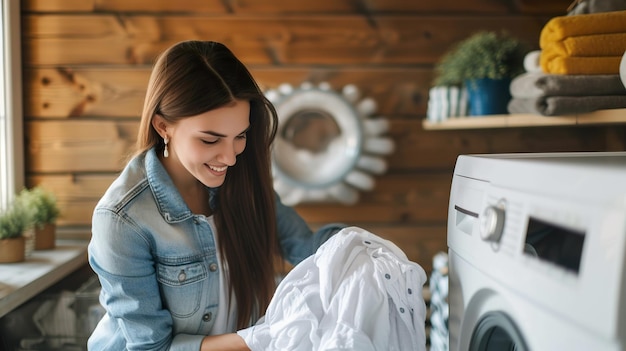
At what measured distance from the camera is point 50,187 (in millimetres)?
2178

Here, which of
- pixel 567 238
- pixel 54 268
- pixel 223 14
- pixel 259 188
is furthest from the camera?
pixel 223 14

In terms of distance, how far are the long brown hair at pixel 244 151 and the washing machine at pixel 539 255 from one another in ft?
1.63

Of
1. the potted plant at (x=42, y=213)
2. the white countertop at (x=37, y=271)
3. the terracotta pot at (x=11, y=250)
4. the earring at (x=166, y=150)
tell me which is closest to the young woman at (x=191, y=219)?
the earring at (x=166, y=150)

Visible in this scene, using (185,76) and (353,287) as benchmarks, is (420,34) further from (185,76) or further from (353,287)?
(353,287)

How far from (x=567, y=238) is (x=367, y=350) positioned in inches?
14.1

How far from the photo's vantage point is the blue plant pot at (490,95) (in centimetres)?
→ 190

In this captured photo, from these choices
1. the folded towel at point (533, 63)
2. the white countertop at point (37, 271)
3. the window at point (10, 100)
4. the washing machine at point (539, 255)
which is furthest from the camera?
the window at point (10, 100)

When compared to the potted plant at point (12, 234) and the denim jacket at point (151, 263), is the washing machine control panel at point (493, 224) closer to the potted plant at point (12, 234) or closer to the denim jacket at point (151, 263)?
the denim jacket at point (151, 263)

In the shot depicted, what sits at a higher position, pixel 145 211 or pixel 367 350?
pixel 145 211

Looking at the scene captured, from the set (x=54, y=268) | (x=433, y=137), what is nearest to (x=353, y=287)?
(x=54, y=268)

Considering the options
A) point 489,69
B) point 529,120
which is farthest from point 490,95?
point 529,120

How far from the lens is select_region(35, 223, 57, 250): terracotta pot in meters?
1.98

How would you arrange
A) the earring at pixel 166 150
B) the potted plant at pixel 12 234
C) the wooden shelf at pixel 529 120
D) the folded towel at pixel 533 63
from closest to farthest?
the earring at pixel 166 150, the wooden shelf at pixel 529 120, the folded towel at pixel 533 63, the potted plant at pixel 12 234

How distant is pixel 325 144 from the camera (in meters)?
2.14
